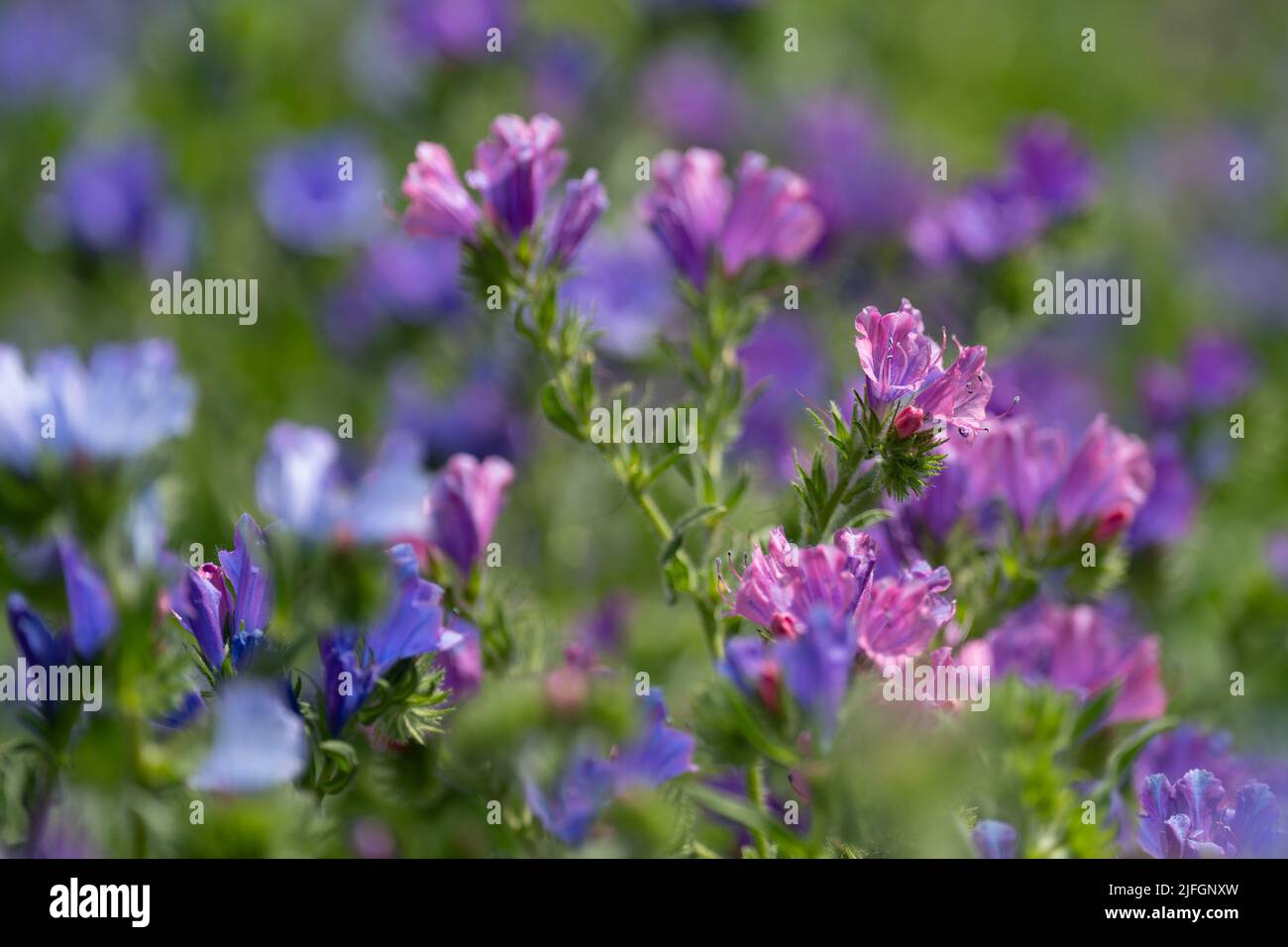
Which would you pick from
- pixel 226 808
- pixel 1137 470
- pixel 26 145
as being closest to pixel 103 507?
pixel 226 808

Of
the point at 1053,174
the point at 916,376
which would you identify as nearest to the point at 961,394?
the point at 916,376

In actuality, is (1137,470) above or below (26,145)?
below

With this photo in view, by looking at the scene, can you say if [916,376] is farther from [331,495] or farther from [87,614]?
[87,614]

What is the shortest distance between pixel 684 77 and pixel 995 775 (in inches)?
134

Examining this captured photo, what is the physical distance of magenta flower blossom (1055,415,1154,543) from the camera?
1.83 metres

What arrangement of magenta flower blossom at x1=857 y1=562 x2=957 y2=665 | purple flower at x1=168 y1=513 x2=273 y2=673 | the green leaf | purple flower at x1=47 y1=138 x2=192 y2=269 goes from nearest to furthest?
1. magenta flower blossom at x1=857 y1=562 x2=957 y2=665
2. purple flower at x1=168 y1=513 x2=273 y2=673
3. the green leaf
4. purple flower at x1=47 y1=138 x2=192 y2=269

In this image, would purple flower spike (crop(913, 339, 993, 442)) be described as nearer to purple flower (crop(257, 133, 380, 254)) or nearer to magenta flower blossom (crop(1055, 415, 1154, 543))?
magenta flower blossom (crop(1055, 415, 1154, 543))

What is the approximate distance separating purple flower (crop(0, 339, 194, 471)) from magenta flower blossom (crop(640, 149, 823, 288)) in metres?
0.65

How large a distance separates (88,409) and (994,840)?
113 centimetres

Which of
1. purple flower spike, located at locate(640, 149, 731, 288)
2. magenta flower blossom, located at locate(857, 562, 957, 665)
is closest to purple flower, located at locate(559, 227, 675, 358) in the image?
purple flower spike, located at locate(640, 149, 731, 288)

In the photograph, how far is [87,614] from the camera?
1.59 meters

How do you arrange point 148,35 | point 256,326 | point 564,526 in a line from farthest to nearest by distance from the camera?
point 148,35
point 256,326
point 564,526

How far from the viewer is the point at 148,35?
449 centimetres
